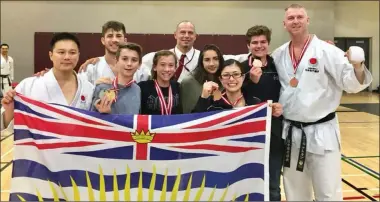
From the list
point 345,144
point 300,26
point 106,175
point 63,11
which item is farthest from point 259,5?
point 106,175

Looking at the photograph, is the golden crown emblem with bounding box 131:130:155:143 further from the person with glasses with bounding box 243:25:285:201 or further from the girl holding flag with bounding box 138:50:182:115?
the person with glasses with bounding box 243:25:285:201

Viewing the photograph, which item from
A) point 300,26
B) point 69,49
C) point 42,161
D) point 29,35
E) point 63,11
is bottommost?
point 42,161

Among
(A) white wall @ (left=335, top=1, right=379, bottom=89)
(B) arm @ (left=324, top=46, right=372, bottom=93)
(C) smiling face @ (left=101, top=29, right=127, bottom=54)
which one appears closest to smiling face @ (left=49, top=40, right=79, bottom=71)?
(C) smiling face @ (left=101, top=29, right=127, bottom=54)

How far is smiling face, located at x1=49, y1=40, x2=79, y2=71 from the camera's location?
2.80 m

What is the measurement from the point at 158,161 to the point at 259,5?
46.4 ft

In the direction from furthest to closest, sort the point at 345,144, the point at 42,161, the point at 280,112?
the point at 345,144 < the point at 280,112 < the point at 42,161

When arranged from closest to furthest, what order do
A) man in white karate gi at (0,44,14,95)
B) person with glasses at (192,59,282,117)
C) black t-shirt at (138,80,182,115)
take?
1. person with glasses at (192,59,282,117)
2. black t-shirt at (138,80,182,115)
3. man in white karate gi at (0,44,14,95)

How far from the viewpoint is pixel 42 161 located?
274 centimetres

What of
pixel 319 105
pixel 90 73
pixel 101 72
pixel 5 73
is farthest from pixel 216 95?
pixel 5 73

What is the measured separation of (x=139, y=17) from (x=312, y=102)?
13.0 m

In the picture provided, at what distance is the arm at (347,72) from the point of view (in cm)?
285

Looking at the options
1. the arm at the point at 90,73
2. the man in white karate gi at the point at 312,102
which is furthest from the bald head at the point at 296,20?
the arm at the point at 90,73

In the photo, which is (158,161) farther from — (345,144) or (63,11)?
(63,11)

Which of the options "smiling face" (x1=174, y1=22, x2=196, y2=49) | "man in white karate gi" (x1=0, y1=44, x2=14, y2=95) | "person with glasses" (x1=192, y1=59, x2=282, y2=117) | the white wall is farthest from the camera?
the white wall
